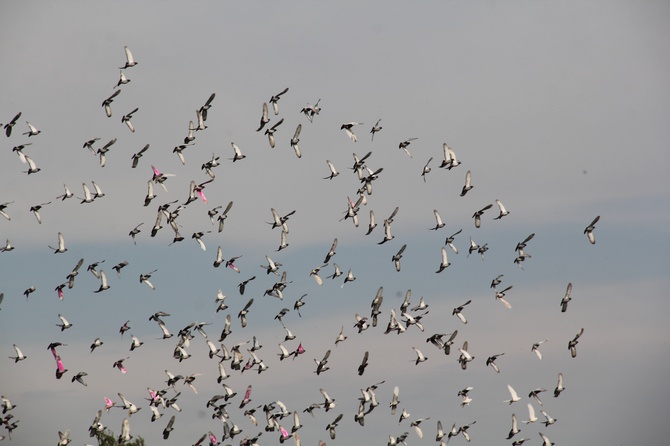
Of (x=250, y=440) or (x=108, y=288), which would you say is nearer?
(x=108, y=288)

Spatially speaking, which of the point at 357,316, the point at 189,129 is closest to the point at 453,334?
the point at 357,316

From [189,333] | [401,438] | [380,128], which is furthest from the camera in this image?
[401,438]

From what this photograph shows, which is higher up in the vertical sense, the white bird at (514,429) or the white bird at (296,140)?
the white bird at (296,140)

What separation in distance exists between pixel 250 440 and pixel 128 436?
1213cm

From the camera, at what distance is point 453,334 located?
91.9 m

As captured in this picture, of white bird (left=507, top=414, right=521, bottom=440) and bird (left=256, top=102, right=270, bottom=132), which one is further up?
bird (left=256, top=102, right=270, bottom=132)

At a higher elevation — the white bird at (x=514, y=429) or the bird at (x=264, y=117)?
the bird at (x=264, y=117)

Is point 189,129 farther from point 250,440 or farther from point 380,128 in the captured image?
point 250,440

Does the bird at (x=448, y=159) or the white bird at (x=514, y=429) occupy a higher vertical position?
the bird at (x=448, y=159)

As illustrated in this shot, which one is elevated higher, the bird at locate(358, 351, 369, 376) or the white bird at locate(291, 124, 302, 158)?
the white bird at locate(291, 124, 302, 158)

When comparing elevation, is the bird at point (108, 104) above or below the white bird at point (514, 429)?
above

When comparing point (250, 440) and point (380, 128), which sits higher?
point (380, 128)

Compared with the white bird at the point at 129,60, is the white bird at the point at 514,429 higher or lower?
lower

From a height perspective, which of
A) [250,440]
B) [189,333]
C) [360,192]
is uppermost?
[360,192]
